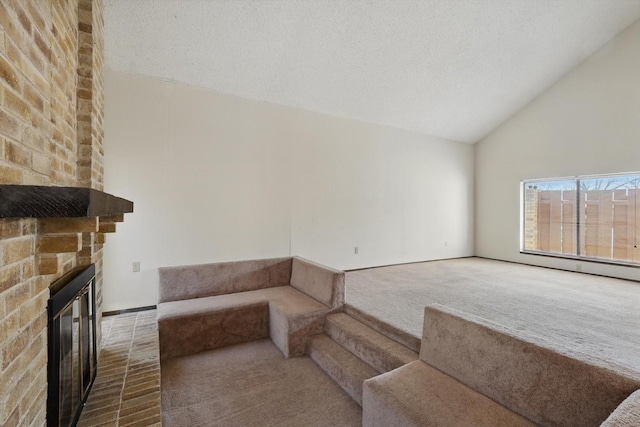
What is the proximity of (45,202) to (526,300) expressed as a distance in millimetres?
4406

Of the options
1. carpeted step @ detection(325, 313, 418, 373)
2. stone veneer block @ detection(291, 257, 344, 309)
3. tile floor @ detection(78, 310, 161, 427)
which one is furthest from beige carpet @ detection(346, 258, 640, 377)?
tile floor @ detection(78, 310, 161, 427)

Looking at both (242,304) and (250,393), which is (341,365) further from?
(242,304)

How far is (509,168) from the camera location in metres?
6.04

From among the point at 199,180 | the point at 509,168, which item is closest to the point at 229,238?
the point at 199,180

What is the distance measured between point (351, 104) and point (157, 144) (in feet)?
9.50

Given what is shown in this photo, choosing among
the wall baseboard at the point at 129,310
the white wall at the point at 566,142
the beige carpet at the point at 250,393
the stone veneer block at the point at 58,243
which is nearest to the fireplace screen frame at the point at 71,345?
the stone veneer block at the point at 58,243

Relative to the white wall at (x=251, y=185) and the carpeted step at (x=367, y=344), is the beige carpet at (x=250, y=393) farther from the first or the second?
the white wall at (x=251, y=185)

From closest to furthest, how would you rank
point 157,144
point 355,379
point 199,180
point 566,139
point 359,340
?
point 355,379, point 359,340, point 157,144, point 199,180, point 566,139

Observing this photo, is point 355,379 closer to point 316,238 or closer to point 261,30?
point 316,238

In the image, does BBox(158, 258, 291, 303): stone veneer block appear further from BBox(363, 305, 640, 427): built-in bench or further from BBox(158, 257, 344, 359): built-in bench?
BBox(363, 305, 640, 427): built-in bench

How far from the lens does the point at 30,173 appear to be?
1030mm

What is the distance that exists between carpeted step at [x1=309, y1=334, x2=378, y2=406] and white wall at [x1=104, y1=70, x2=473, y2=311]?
1.83 m

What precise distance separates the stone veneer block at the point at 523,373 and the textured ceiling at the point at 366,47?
10.5 feet

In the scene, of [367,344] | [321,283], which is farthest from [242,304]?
[367,344]
